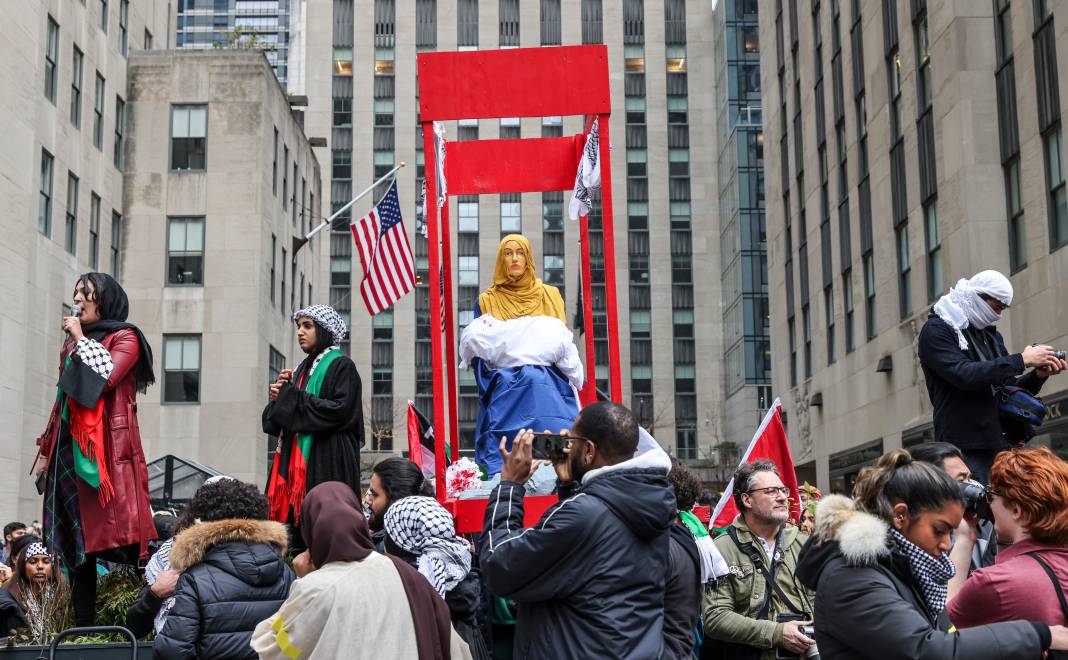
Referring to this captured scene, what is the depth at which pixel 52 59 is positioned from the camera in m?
32.4

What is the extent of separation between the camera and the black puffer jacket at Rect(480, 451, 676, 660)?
503 centimetres

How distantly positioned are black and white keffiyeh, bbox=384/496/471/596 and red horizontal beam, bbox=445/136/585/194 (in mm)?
4902

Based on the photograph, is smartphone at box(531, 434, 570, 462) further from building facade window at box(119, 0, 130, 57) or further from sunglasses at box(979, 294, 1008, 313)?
building facade window at box(119, 0, 130, 57)

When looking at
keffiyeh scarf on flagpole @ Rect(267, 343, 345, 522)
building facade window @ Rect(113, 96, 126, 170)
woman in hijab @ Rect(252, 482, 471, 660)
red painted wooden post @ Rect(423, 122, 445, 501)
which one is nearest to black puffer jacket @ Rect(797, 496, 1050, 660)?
woman in hijab @ Rect(252, 482, 471, 660)

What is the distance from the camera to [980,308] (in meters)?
7.72

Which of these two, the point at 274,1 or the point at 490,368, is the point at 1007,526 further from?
the point at 274,1

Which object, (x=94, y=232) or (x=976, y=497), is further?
(x=94, y=232)

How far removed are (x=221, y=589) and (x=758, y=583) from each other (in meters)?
3.14

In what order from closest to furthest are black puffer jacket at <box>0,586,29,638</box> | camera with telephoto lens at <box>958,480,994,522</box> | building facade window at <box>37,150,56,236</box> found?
camera with telephoto lens at <box>958,480,994,522</box>
black puffer jacket at <box>0,586,29,638</box>
building facade window at <box>37,150,56,236</box>

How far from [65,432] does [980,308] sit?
6.14m

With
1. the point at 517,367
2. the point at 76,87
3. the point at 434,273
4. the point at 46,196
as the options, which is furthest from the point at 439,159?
the point at 76,87

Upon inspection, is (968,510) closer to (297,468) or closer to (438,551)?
(438,551)

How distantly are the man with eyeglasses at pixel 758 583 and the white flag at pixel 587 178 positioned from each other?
3321 mm

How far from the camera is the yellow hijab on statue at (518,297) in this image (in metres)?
9.39
